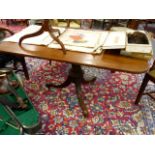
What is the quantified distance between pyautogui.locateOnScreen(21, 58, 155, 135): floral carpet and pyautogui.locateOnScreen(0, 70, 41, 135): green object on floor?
16 centimetres

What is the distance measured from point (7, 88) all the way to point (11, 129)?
35 centimetres

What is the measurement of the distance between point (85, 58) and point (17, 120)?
75 cm

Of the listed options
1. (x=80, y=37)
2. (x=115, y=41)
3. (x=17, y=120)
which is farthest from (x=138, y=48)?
(x=17, y=120)

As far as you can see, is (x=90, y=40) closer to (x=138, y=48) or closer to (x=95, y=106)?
(x=138, y=48)

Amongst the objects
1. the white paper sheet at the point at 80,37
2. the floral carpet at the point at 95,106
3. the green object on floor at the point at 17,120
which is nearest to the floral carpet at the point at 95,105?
the floral carpet at the point at 95,106

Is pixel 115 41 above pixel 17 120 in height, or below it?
above

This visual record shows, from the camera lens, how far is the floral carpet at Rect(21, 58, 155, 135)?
63.6 inches

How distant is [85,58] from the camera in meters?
1.15

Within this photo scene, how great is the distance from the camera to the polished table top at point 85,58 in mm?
1063

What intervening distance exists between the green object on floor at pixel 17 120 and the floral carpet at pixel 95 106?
0.52 feet

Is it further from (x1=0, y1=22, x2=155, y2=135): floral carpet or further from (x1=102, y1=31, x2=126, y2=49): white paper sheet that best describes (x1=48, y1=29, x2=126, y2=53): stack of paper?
(x1=0, y1=22, x2=155, y2=135): floral carpet

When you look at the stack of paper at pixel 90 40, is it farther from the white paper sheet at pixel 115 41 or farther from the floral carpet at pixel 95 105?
the floral carpet at pixel 95 105

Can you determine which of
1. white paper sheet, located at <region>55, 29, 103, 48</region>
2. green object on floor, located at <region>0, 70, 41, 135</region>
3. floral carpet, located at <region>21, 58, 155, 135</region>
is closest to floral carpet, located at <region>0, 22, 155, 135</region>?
floral carpet, located at <region>21, 58, 155, 135</region>

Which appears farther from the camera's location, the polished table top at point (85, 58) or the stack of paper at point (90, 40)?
the stack of paper at point (90, 40)
